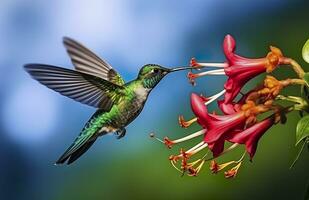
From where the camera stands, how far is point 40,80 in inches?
138

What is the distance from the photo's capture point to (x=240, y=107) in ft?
9.39

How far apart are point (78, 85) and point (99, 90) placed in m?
0.17

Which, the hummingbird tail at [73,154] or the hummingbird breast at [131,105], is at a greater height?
the hummingbird breast at [131,105]

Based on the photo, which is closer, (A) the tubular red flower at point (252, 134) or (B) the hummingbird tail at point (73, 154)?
(A) the tubular red flower at point (252, 134)

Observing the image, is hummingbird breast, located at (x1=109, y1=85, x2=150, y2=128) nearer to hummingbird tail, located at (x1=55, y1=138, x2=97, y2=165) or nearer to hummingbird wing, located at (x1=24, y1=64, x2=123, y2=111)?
hummingbird wing, located at (x1=24, y1=64, x2=123, y2=111)

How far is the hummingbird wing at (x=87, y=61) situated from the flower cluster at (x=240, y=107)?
964mm

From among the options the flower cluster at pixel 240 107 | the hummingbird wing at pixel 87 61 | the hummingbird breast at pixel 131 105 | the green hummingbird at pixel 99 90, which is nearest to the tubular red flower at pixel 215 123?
the flower cluster at pixel 240 107

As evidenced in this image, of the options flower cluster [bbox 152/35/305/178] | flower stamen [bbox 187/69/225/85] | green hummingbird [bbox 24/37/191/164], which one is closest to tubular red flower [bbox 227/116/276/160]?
flower cluster [bbox 152/35/305/178]

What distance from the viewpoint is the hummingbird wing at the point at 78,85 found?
11.5ft

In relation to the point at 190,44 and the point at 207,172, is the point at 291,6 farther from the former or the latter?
the point at 207,172

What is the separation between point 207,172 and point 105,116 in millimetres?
5848

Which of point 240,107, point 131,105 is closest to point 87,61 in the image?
point 131,105

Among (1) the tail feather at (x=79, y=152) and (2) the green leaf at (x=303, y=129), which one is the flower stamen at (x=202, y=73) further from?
(1) the tail feather at (x=79, y=152)

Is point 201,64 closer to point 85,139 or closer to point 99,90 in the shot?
point 99,90
